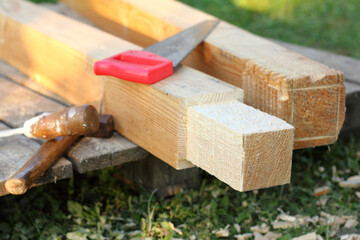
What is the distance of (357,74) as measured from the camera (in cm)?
342

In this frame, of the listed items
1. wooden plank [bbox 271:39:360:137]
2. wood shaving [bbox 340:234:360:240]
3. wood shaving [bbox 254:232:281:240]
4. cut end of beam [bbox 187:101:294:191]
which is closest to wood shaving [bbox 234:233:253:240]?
wood shaving [bbox 254:232:281:240]

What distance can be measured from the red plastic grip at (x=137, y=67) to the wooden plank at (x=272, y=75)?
36 cm

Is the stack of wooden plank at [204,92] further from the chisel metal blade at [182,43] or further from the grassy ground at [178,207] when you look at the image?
the grassy ground at [178,207]

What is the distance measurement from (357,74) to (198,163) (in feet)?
5.76

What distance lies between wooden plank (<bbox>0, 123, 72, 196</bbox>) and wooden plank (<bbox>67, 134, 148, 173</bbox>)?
0.06m

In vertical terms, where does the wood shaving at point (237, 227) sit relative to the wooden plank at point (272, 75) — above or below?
below

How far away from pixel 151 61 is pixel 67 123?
0.46 metres

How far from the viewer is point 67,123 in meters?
2.26

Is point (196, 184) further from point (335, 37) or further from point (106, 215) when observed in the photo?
point (335, 37)

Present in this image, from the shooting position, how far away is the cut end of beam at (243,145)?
72.4 inches

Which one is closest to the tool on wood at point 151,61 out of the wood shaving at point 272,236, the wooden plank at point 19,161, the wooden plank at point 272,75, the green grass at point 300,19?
the wooden plank at point 272,75

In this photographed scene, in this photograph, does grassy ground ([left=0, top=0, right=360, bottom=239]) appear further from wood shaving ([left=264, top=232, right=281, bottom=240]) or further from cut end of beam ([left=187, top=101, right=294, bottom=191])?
cut end of beam ([left=187, top=101, right=294, bottom=191])

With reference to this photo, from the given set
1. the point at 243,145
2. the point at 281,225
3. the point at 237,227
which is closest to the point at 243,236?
the point at 237,227

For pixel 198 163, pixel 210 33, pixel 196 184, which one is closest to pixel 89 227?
pixel 196 184
